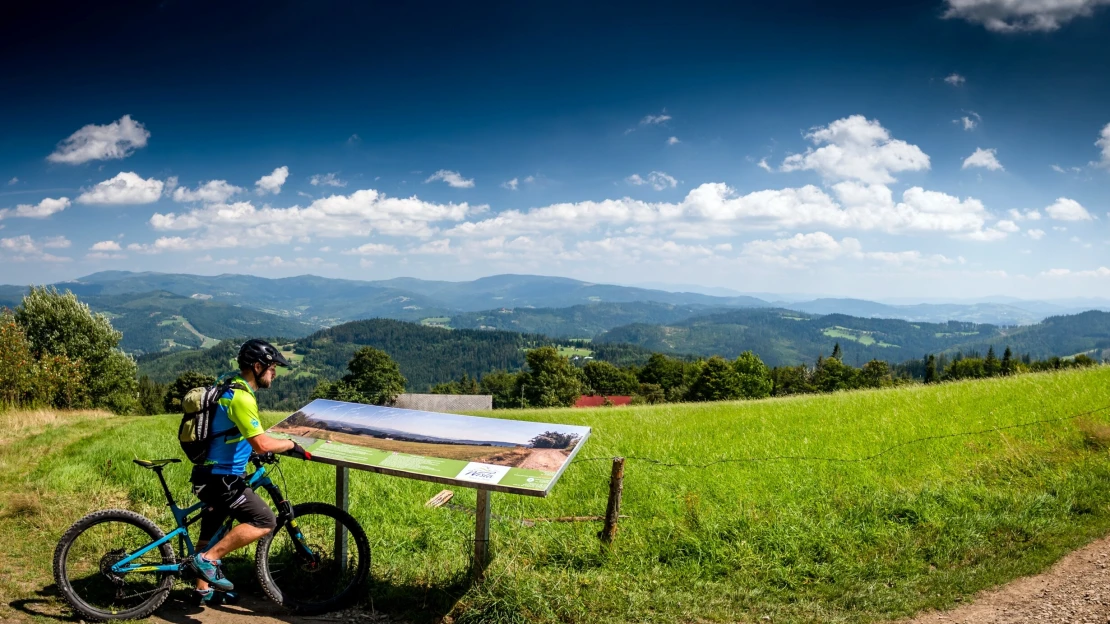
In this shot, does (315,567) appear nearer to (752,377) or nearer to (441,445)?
(441,445)

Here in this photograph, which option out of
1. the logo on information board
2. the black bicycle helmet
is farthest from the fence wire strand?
the black bicycle helmet

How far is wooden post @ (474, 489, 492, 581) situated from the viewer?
20.8 ft

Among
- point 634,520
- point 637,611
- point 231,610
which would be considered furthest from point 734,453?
point 231,610

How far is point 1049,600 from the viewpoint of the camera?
6387 mm

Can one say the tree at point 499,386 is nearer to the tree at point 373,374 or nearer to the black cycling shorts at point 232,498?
the tree at point 373,374

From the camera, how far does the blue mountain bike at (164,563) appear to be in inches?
234

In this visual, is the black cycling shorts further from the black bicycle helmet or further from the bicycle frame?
the black bicycle helmet

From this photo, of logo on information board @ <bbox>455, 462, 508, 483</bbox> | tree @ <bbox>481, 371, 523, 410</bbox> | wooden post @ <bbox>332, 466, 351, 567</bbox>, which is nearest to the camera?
logo on information board @ <bbox>455, 462, 508, 483</bbox>

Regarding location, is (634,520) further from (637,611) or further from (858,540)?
(858,540)

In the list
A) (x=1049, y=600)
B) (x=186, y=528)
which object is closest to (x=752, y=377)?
(x=1049, y=600)

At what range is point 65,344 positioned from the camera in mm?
48219

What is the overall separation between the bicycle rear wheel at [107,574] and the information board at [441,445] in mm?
1748

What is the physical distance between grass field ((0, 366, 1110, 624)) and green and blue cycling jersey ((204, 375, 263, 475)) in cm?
229

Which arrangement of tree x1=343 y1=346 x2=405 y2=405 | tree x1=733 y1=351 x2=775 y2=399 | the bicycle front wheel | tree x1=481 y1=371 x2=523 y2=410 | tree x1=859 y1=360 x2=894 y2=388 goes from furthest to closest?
tree x1=481 y1=371 x2=523 y2=410 < tree x1=859 y1=360 x2=894 y2=388 < tree x1=343 y1=346 x2=405 y2=405 < tree x1=733 y1=351 x2=775 y2=399 < the bicycle front wheel
